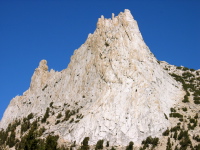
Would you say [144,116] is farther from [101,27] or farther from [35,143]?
[101,27]

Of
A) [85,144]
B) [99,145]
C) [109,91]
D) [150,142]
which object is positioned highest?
[109,91]

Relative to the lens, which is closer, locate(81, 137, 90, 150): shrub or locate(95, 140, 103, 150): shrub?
locate(81, 137, 90, 150): shrub

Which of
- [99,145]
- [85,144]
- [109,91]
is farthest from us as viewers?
[109,91]

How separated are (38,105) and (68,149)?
16.5 m

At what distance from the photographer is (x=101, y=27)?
174ft

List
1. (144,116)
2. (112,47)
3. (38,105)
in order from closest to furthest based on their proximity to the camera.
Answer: (144,116) → (112,47) → (38,105)

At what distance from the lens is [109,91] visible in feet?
142

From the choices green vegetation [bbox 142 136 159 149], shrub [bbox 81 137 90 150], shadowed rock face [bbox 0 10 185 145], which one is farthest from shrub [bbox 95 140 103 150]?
green vegetation [bbox 142 136 159 149]

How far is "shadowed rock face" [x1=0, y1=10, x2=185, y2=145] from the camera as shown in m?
39.4

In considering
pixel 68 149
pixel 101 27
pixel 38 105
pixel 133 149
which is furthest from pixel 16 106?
pixel 133 149

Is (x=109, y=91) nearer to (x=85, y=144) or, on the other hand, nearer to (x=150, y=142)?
(x=85, y=144)

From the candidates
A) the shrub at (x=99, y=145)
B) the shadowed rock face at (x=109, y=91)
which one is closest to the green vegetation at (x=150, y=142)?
the shadowed rock face at (x=109, y=91)

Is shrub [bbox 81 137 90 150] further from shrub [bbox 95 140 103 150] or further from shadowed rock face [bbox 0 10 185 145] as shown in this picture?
shrub [bbox 95 140 103 150]

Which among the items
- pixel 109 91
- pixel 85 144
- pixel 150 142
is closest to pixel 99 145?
pixel 85 144
